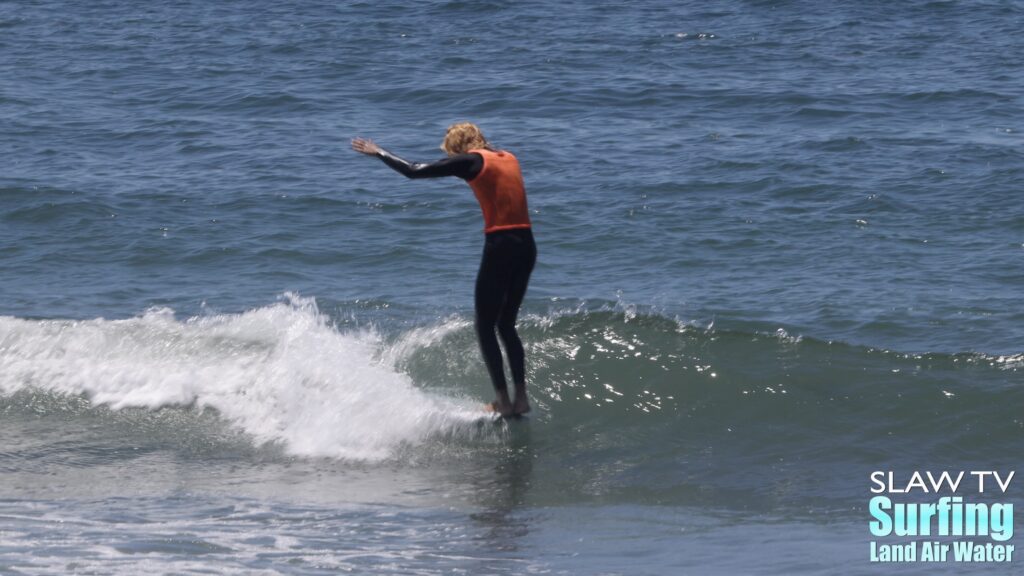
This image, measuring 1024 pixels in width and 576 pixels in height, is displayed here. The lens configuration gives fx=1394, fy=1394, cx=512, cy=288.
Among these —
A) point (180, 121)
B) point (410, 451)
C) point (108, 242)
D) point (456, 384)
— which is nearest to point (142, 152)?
point (180, 121)

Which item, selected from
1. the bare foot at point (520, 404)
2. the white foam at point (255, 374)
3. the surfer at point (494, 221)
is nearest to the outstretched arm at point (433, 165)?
the surfer at point (494, 221)

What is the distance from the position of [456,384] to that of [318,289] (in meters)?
2.94

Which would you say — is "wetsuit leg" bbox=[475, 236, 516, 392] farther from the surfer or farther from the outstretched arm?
the outstretched arm

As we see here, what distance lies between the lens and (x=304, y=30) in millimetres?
23562

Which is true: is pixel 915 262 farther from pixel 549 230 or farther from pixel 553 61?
pixel 553 61

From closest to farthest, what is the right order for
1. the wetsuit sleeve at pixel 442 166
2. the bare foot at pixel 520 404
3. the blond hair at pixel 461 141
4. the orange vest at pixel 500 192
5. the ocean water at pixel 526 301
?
the ocean water at pixel 526 301, the wetsuit sleeve at pixel 442 166, the orange vest at pixel 500 192, the blond hair at pixel 461 141, the bare foot at pixel 520 404

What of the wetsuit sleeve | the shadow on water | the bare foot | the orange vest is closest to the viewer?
the shadow on water

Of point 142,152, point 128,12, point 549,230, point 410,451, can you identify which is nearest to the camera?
point 410,451

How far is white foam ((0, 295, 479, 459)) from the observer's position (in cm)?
863

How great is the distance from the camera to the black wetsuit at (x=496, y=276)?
7586 millimetres

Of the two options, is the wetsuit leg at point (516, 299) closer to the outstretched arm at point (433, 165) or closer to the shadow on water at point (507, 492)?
the shadow on water at point (507, 492)

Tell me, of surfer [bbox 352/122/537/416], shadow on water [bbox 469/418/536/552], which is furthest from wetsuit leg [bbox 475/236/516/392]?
shadow on water [bbox 469/418/536/552]

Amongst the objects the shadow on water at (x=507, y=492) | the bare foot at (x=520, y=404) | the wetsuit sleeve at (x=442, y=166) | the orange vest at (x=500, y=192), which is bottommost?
the shadow on water at (x=507, y=492)

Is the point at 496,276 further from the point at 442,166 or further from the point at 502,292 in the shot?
the point at 442,166
